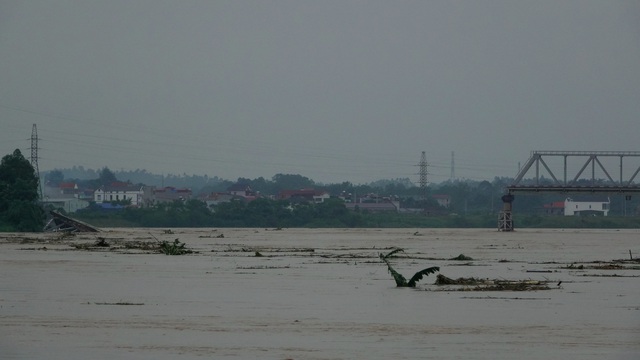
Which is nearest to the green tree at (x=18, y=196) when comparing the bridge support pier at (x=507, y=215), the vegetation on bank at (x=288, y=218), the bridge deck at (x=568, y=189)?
the vegetation on bank at (x=288, y=218)

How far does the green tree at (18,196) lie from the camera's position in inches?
3770

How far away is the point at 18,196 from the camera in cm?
9694

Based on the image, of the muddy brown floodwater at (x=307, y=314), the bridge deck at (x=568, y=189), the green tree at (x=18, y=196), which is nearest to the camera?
the muddy brown floodwater at (x=307, y=314)

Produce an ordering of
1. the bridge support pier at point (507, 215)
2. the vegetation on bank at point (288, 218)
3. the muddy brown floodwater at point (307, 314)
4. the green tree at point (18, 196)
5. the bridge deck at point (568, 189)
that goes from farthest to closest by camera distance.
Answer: the vegetation on bank at point (288, 218), the bridge support pier at point (507, 215), the bridge deck at point (568, 189), the green tree at point (18, 196), the muddy brown floodwater at point (307, 314)

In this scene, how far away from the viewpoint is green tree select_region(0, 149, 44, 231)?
314 feet

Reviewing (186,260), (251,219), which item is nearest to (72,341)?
(186,260)

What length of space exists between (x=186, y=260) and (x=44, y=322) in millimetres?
24228

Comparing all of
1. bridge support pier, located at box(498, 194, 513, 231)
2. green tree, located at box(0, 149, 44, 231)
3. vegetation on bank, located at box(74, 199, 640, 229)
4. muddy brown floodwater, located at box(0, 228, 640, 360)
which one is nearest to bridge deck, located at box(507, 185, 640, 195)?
bridge support pier, located at box(498, 194, 513, 231)

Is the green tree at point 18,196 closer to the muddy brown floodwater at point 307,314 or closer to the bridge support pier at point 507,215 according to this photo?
the bridge support pier at point 507,215

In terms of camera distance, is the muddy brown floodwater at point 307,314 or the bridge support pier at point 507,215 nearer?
the muddy brown floodwater at point 307,314

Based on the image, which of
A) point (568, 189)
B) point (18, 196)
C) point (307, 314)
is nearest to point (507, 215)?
point (568, 189)

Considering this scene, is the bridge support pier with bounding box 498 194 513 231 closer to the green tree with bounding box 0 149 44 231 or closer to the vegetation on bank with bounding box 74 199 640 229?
the vegetation on bank with bounding box 74 199 640 229

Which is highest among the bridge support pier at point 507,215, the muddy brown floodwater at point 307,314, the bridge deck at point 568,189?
the bridge deck at point 568,189

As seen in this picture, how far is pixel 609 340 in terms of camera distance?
18047 millimetres
